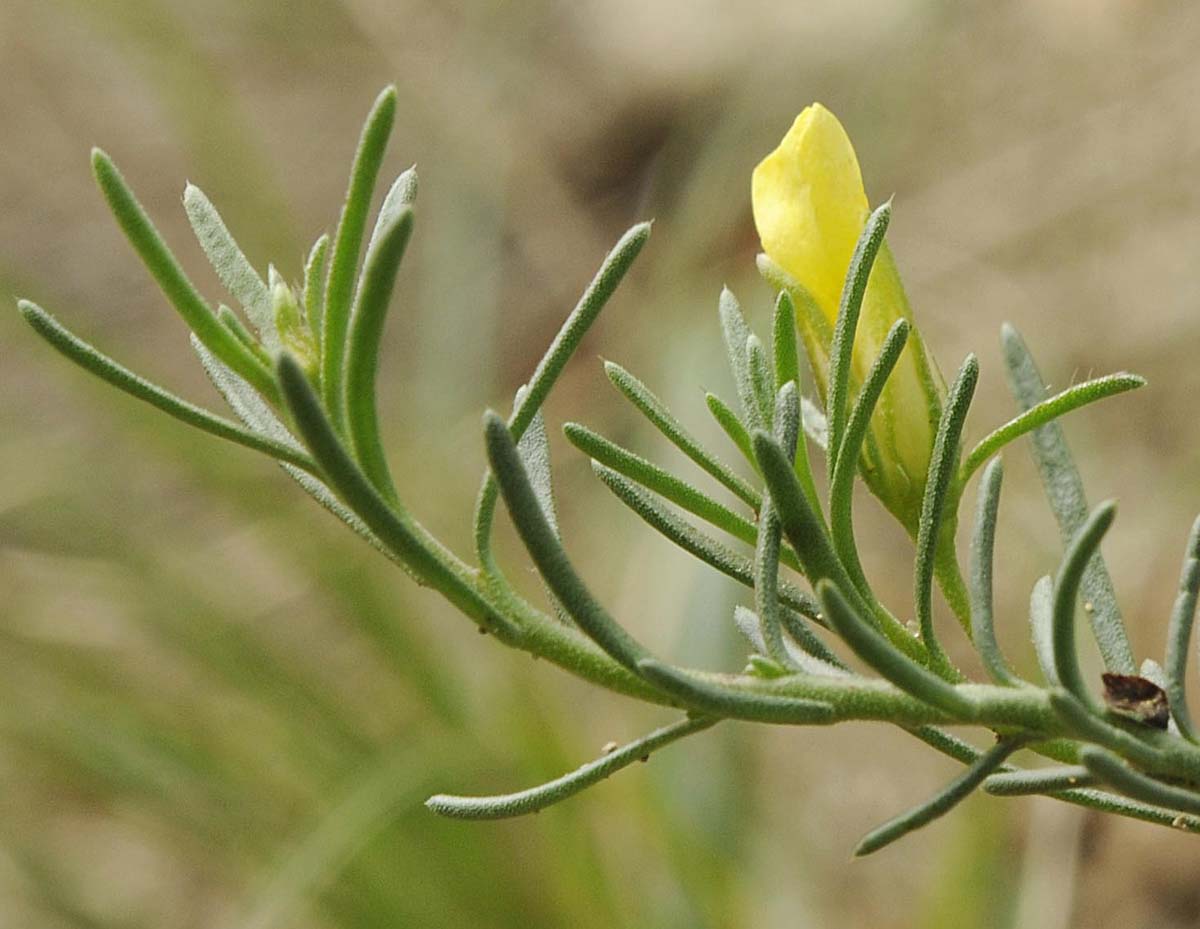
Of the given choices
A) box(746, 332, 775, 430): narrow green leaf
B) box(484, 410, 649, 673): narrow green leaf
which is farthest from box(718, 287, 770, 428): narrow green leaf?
box(484, 410, 649, 673): narrow green leaf

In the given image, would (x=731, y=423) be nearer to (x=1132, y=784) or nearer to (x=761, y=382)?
(x=761, y=382)

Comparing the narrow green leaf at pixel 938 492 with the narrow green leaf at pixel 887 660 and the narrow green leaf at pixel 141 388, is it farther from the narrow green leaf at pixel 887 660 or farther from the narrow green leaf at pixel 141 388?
the narrow green leaf at pixel 141 388

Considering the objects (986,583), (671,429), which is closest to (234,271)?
(671,429)

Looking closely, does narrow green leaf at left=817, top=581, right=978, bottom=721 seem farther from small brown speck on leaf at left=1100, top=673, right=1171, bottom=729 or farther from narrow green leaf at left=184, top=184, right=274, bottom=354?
narrow green leaf at left=184, top=184, right=274, bottom=354

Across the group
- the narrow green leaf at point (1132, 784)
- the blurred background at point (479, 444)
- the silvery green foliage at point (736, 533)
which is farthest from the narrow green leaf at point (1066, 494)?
the blurred background at point (479, 444)

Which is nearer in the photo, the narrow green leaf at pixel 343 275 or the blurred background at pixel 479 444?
the narrow green leaf at pixel 343 275

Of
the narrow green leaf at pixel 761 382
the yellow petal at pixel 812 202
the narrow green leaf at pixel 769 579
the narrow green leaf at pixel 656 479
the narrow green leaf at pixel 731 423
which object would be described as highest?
the yellow petal at pixel 812 202

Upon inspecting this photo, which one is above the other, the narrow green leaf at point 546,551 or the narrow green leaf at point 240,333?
the narrow green leaf at point 240,333
